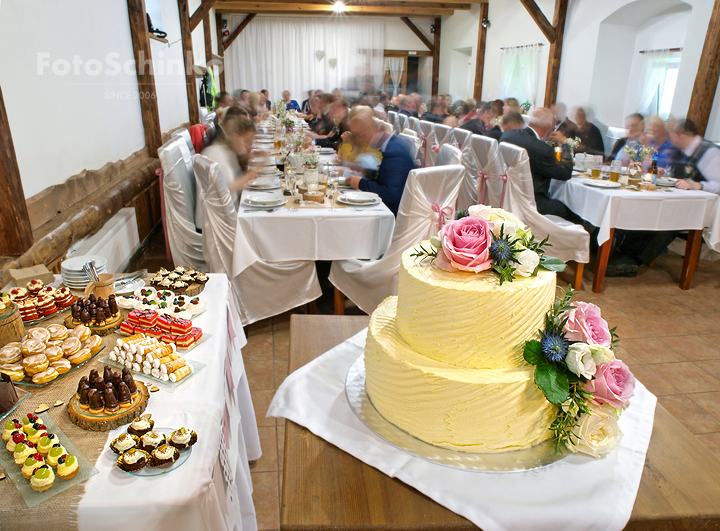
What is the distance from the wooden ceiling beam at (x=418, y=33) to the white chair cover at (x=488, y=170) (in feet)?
32.9

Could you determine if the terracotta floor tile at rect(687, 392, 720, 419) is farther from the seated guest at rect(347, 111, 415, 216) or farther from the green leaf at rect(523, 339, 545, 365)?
the green leaf at rect(523, 339, 545, 365)

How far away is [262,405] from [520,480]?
1.58 meters

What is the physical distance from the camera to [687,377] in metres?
2.53

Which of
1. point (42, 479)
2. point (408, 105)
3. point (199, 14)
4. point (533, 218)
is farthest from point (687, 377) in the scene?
point (199, 14)

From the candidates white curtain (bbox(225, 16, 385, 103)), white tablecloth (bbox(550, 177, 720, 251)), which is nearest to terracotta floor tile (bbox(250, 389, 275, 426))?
white tablecloth (bbox(550, 177, 720, 251))

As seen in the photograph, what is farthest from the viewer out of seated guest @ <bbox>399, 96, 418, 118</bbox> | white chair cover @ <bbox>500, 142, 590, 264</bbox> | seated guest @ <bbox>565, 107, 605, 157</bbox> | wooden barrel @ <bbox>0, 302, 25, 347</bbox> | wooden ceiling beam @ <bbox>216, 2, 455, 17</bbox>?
wooden ceiling beam @ <bbox>216, 2, 455, 17</bbox>

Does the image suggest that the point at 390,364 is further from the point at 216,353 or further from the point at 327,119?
the point at 327,119

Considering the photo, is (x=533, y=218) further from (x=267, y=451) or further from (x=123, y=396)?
(x=123, y=396)

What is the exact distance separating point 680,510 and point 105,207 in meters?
2.88

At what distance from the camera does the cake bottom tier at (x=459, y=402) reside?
88cm

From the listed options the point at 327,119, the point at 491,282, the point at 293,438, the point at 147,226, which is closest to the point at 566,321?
the point at 491,282

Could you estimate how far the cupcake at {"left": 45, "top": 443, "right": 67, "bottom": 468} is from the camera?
34.1 inches

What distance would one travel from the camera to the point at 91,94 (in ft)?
9.47

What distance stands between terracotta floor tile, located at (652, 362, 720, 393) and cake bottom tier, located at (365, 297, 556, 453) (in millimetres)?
1948
